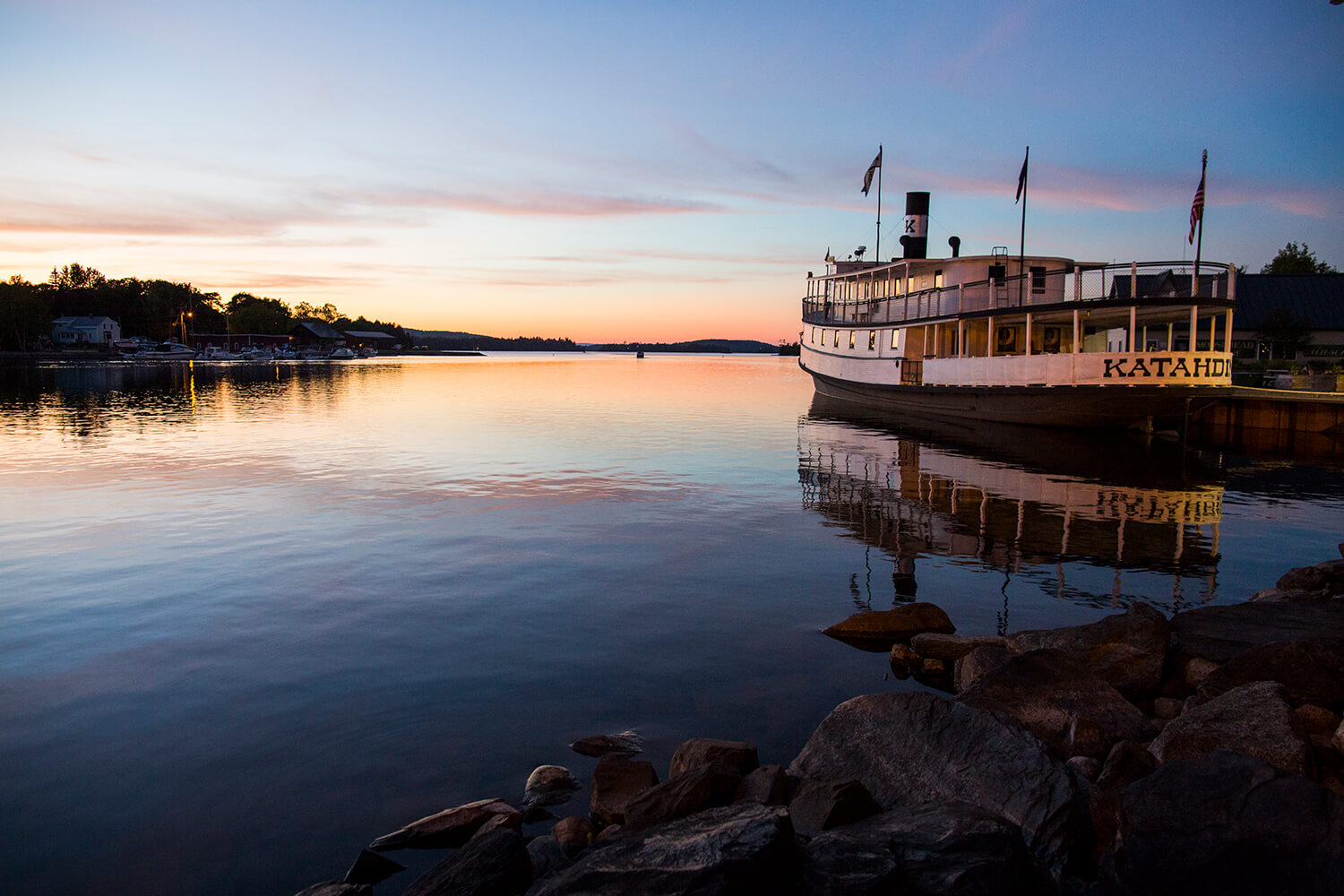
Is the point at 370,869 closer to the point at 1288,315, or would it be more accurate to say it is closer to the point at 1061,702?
the point at 1061,702

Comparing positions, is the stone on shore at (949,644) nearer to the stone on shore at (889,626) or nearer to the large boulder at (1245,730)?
the stone on shore at (889,626)

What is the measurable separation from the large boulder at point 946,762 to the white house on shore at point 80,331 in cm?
19046

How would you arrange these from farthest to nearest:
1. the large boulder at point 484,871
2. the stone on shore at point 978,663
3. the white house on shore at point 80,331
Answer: the white house on shore at point 80,331
the stone on shore at point 978,663
the large boulder at point 484,871

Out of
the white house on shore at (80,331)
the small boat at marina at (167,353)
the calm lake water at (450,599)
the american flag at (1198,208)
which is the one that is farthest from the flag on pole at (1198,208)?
the white house on shore at (80,331)

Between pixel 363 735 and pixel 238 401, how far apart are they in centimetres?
4874

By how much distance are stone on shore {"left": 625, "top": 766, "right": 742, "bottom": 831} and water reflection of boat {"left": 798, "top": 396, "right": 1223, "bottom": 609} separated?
6.73 m

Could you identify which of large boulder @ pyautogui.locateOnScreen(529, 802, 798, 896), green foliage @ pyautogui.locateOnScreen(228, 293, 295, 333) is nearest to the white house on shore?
green foliage @ pyautogui.locateOnScreen(228, 293, 295, 333)

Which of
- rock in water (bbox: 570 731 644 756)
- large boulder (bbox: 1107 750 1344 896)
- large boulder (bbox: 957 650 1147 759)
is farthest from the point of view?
rock in water (bbox: 570 731 644 756)

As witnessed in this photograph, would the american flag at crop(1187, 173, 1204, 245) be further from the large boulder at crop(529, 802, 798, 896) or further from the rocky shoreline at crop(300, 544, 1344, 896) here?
the large boulder at crop(529, 802, 798, 896)

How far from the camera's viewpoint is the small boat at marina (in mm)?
139212

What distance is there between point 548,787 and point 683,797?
4.70 feet

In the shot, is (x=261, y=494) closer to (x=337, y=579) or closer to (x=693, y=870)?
(x=337, y=579)

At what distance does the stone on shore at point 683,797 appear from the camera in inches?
224

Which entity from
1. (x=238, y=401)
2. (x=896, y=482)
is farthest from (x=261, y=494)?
(x=238, y=401)
